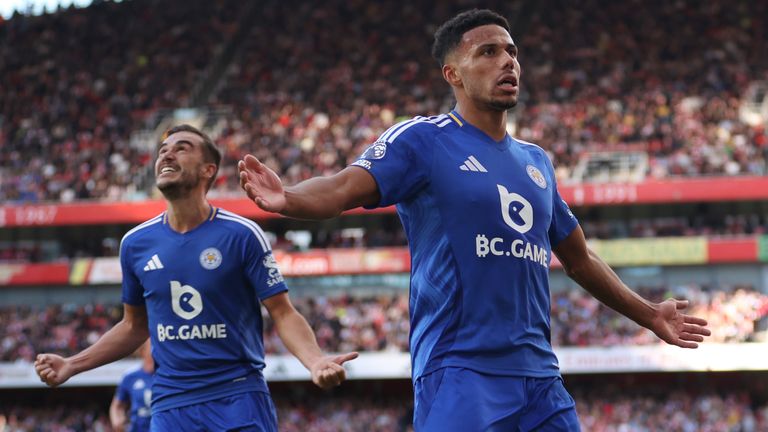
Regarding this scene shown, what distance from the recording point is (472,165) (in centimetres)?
443

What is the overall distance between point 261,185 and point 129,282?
2.82 metres

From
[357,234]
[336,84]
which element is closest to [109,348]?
[357,234]

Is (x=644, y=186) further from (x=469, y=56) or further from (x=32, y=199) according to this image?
(x=469, y=56)

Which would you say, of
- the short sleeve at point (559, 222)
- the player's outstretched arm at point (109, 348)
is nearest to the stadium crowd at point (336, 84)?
the player's outstretched arm at point (109, 348)

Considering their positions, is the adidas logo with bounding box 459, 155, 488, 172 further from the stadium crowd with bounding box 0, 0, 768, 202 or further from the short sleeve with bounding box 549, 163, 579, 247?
the stadium crowd with bounding box 0, 0, 768, 202

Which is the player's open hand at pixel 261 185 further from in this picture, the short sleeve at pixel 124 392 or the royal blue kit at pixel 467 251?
the short sleeve at pixel 124 392

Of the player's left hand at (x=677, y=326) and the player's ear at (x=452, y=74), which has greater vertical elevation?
the player's ear at (x=452, y=74)

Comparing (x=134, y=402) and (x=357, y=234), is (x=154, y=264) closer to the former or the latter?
(x=134, y=402)

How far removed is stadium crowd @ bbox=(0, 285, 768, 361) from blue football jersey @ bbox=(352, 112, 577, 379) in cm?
2380

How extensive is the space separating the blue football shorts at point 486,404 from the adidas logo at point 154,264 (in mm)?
2354

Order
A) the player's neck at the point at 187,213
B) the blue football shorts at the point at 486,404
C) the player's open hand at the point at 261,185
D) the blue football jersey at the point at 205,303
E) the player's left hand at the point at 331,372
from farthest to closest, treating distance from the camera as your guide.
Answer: the player's neck at the point at 187,213
the blue football jersey at the point at 205,303
the player's left hand at the point at 331,372
the blue football shorts at the point at 486,404
the player's open hand at the point at 261,185

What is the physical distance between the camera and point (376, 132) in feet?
110

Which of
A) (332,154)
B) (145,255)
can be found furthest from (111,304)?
(145,255)

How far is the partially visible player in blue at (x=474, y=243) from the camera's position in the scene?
4.23m
